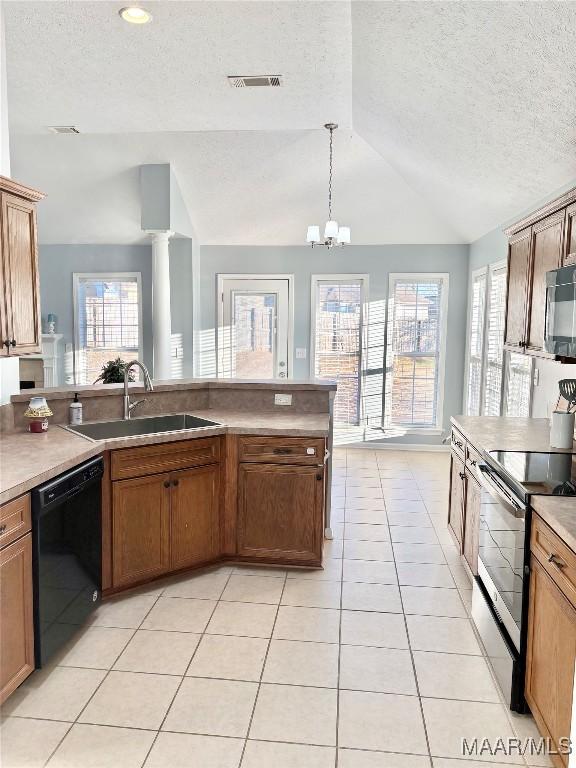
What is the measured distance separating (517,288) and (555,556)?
83.9 inches

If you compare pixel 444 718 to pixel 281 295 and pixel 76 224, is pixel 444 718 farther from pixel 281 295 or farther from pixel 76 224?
pixel 76 224

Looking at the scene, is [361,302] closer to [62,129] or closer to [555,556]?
[62,129]

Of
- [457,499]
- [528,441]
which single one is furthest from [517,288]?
[457,499]

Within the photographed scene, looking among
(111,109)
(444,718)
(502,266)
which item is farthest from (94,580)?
(502,266)

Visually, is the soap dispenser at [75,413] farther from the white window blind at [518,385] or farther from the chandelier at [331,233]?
the white window blind at [518,385]

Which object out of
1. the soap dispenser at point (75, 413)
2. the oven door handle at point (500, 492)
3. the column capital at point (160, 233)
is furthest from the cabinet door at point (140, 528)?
the column capital at point (160, 233)

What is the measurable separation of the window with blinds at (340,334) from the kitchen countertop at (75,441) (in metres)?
2.93

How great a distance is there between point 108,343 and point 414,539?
4.55 meters

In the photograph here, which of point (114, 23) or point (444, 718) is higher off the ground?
point (114, 23)

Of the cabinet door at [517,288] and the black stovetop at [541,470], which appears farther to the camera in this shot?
the cabinet door at [517,288]

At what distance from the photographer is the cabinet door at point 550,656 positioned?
180cm

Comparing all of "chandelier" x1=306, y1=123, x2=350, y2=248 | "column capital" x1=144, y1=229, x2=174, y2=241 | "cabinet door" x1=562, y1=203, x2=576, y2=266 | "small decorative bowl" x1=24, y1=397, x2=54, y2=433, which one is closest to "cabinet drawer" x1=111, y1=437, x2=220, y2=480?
"small decorative bowl" x1=24, y1=397, x2=54, y2=433

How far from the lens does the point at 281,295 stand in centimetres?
685

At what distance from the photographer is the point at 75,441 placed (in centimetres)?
298
